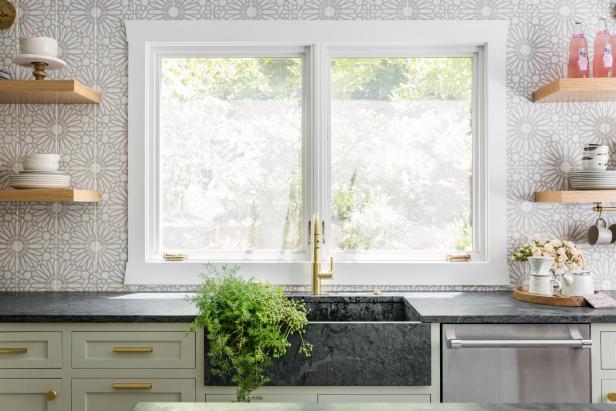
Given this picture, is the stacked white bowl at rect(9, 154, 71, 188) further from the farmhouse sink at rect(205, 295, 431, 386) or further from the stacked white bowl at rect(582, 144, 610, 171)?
the stacked white bowl at rect(582, 144, 610, 171)

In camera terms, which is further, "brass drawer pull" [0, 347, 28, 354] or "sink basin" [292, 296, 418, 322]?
"sink basin" [292, 296, 418, 322]

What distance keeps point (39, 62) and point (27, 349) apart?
126 cm

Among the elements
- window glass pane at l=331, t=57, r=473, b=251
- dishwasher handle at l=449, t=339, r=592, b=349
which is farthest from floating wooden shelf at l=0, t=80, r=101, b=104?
dishwasher handle at l=449, t=339, r=592, b=349

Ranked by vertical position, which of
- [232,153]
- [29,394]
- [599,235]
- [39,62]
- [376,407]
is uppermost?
[39,62]

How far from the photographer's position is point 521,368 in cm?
196

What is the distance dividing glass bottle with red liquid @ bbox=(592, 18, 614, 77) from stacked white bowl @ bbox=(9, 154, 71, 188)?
2512 millimetres

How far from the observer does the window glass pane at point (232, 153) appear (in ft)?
8.75

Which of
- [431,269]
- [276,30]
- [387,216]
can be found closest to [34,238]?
[276,30]

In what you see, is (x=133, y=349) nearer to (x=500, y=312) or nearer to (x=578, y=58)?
(x=500, y=312)

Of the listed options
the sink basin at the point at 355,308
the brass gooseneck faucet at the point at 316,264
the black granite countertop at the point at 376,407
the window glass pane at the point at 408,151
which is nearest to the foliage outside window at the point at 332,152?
the window glass pane at the point at 408,151

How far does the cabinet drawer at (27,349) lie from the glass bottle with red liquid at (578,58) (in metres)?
2.49

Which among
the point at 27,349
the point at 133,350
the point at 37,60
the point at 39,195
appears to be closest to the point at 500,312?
the point at 133,350

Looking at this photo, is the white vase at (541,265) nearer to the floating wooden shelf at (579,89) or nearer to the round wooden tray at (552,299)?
the round wooden tray at (552,299)

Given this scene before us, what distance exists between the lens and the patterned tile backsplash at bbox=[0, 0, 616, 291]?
8.49 feet
